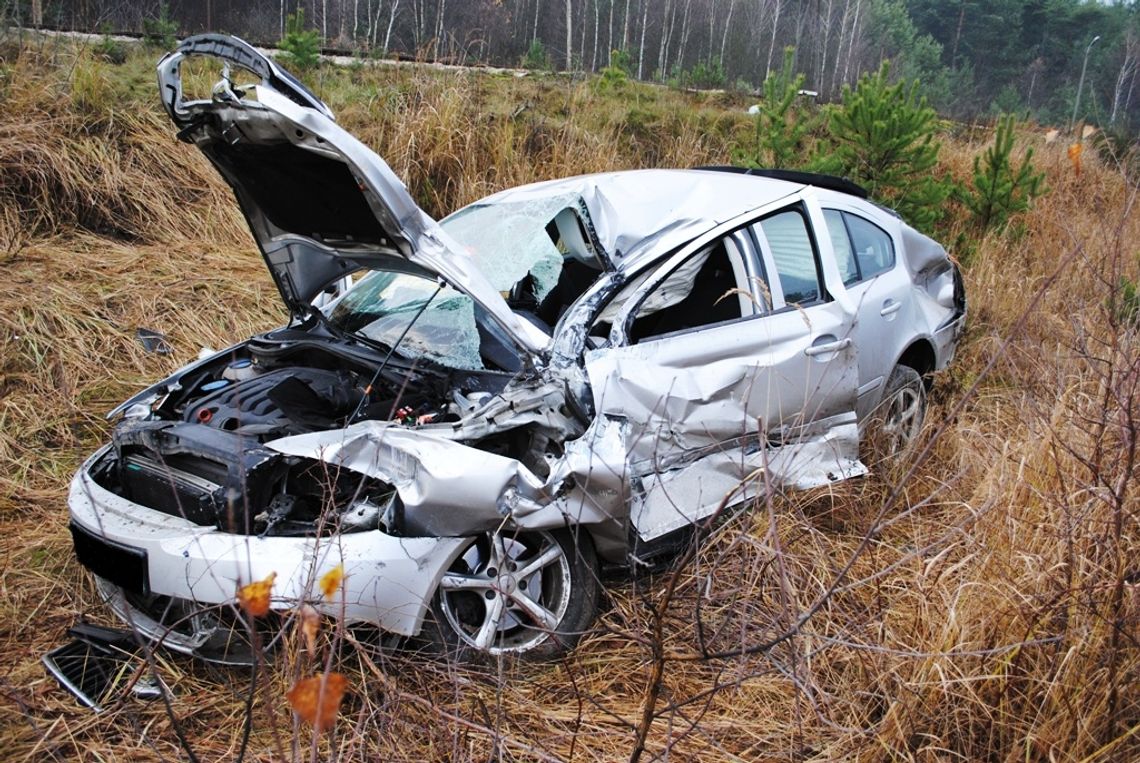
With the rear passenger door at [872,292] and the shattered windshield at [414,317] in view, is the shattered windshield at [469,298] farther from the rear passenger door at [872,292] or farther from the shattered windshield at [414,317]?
the rear passenger door at [872,292]

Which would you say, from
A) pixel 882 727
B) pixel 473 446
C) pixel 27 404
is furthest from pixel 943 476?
pixel 27 404

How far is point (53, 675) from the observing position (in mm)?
2926

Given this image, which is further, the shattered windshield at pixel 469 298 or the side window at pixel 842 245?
the side window at pixel 842 245

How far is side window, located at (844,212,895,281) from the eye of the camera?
4492mm

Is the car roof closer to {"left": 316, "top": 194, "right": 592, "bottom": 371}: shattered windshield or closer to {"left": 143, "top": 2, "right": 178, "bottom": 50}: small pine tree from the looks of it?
{"left": 316, "top": 194, "right": 592, "bottom": 371}: shattered windshield

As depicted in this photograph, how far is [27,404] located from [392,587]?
3506mm

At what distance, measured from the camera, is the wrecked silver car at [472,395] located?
2779 mm

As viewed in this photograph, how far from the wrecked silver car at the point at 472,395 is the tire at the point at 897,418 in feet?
0.22

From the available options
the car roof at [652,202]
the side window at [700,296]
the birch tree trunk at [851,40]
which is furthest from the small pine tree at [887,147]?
the birch tree trunk at [851,40]

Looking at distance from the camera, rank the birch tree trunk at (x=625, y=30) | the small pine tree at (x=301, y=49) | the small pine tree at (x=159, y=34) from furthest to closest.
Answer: the birch tree trunk at (x=625, y=30), the small pine tree at (x=159, y=34), the small pine tree at (x=301, y=49)

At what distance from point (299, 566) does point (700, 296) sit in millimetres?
2149

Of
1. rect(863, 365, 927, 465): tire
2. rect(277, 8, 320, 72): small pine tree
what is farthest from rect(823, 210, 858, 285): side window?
rect(277, 8, 320, 72): small pine tree

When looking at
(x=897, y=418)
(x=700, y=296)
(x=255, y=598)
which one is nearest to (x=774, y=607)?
(x=700, y=296)

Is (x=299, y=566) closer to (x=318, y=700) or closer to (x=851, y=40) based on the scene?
(x=318, y=700)
